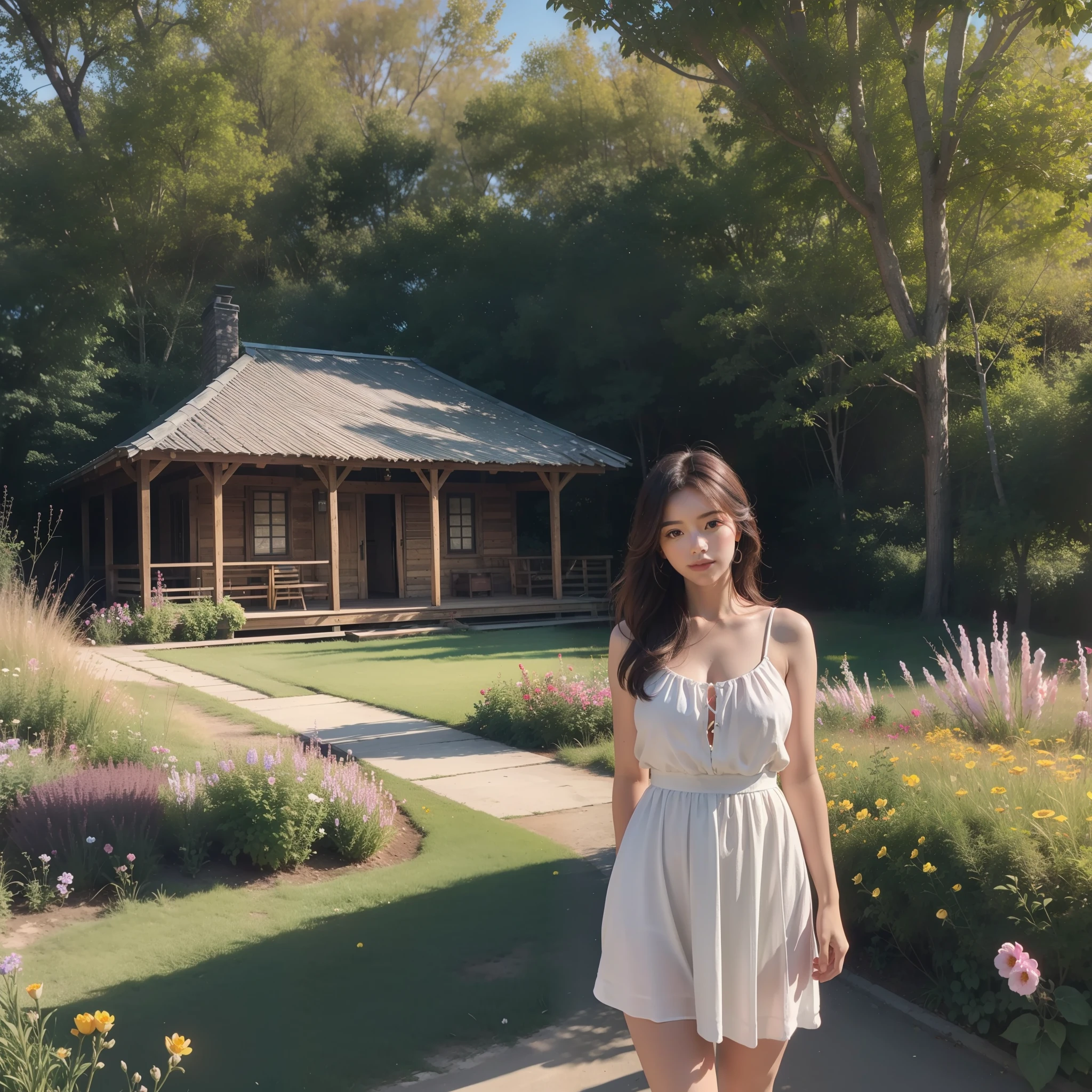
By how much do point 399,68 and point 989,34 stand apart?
30.9 m

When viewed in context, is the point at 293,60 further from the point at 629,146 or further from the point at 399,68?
the point at 629,146

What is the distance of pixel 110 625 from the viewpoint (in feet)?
50.7

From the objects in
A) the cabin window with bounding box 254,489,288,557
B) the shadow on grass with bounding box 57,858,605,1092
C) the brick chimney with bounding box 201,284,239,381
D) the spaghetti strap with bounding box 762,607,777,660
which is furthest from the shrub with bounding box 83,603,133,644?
Answer: the spaghetti strap with bounding box 762,607,777,660

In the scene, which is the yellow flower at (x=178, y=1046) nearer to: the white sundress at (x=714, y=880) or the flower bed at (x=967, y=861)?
the white sundress at (x=714, y=880)

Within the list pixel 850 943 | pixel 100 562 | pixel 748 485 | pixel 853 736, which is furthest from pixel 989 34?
pixel 100 562

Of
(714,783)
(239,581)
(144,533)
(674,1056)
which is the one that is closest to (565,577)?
(239,581)

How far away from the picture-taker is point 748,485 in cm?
2362

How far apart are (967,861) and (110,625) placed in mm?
14493

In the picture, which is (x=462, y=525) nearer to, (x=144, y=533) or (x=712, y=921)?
(x=144, y=533)

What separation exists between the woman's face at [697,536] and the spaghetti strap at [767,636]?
5.9 inches

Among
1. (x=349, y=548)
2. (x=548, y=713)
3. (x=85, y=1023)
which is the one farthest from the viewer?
(x=349, y=548)

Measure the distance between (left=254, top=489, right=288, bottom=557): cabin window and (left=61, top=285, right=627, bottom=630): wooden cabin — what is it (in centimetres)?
3

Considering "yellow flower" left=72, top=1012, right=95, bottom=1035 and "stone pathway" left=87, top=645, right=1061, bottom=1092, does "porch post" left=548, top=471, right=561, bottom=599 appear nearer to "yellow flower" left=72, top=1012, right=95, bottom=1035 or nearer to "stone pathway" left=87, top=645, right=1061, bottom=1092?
"stone pathway" left=87, top=645, right=1061, bottom=1092

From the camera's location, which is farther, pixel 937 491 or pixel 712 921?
pixel 937 491
